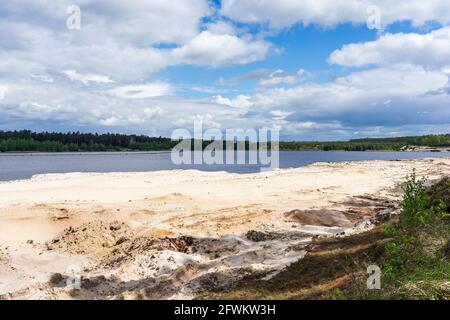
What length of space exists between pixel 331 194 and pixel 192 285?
13722 mm

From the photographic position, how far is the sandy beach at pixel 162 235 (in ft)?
32.7

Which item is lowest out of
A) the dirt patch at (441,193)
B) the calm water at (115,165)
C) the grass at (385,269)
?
the calm water at (115,165)

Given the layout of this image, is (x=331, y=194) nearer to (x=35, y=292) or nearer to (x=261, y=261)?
(x=261, y=261)

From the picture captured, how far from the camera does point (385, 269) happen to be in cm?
778

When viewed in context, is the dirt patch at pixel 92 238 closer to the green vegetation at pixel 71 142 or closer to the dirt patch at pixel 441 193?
the dirt patch at pixel 441 193

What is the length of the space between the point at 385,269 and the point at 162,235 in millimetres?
7420

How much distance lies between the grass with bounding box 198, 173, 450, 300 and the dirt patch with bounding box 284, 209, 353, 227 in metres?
4.64

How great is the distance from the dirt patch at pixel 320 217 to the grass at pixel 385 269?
4643mm

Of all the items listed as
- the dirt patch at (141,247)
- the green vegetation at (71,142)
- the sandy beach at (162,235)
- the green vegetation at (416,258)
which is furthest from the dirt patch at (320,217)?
the green vegetation at (71,142)

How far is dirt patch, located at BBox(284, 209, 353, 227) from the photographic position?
50.5ft

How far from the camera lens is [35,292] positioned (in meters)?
9.40

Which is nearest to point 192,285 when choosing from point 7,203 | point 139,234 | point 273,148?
point 139,234

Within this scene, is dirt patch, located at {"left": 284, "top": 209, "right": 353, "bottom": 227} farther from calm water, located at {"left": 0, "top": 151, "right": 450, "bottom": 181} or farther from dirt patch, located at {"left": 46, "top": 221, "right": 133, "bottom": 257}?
calm water, located at {"left": 0, "top": 151, "right": 450, "bottom": 181}
